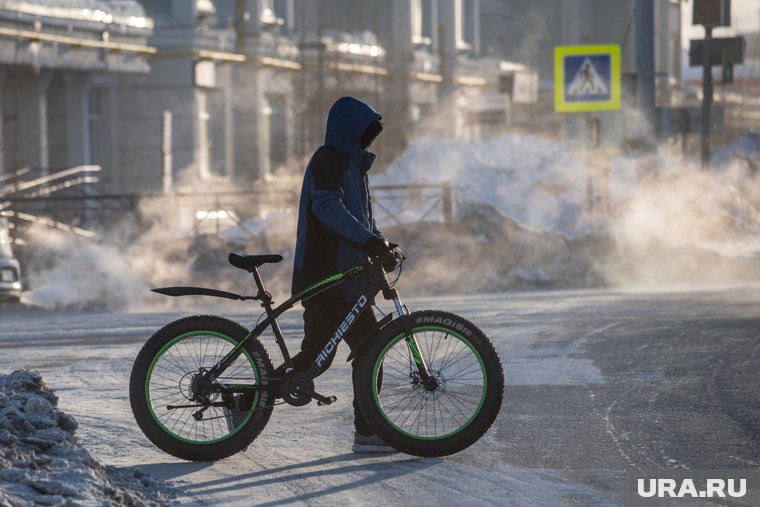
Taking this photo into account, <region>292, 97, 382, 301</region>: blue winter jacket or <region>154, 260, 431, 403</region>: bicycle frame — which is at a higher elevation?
<region>292, 97, 382, 301</region>: blue winter jacket

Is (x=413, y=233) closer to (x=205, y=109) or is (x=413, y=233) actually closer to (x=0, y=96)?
(x=0, y=96)

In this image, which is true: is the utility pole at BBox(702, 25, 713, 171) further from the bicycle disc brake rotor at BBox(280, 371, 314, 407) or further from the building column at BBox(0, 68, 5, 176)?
the bicycle disc brake rotor at BBox(280, 371, 314, 407)

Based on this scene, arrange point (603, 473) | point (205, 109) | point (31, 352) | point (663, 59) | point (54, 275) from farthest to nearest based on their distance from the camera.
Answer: point (663, 59), point (205, 109), point (54, 275), point (31, 352), point (603, 473)

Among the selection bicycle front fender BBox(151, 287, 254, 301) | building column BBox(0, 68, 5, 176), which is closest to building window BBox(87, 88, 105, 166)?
building column BBox(0, 68, 5, 176)

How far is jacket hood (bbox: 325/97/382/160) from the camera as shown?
7773 mm

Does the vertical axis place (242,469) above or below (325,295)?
below

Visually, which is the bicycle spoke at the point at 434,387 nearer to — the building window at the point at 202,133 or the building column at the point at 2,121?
the building column at the point at 2,121

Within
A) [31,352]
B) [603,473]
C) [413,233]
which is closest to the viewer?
[603,473]

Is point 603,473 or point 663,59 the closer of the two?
point 603,473

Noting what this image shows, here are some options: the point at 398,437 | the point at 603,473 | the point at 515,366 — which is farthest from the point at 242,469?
the point at 515,366

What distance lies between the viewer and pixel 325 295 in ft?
25.7

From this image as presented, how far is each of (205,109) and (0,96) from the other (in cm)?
767

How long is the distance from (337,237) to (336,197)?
0.26 metres

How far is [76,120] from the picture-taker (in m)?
33.3
